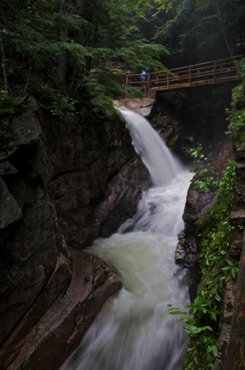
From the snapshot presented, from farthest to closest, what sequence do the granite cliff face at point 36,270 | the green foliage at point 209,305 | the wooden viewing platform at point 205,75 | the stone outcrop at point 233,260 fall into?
1. the wooden viewing platform at point 205,75
2. the granite cliff face at point 36,270
3. the green foliage at point 209,305
4. the stone outcrop at point 233,260

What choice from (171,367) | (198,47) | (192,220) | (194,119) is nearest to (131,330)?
(171,367)

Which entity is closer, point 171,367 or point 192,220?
point 171,367

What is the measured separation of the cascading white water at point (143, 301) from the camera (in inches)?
176

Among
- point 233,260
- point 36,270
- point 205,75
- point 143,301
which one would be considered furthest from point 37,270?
point 205,75

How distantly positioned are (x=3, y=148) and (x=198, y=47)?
54.6ft

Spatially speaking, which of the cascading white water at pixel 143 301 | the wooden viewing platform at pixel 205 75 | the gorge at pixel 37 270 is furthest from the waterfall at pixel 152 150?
the gorge at pixel 37 270

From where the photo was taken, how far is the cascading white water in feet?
14.6

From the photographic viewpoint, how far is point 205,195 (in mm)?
6445

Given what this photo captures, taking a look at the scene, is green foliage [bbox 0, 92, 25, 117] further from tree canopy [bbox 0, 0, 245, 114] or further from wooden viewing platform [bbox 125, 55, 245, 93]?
wooden viewing platform [bbox 125, 55, 245, 93]

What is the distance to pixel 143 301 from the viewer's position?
5.42 meters

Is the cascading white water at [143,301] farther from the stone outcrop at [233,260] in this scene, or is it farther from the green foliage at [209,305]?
the green foliage at [209,305]

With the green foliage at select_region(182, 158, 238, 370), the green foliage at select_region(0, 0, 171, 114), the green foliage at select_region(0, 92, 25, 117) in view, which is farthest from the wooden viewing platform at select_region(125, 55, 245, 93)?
the green foliage at select_region(182, 158, 238, 370)

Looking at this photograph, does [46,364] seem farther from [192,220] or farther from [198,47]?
[198,47]

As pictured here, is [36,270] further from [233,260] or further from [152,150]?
[152,150]
